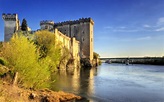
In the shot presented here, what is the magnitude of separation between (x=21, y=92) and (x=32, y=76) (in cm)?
235

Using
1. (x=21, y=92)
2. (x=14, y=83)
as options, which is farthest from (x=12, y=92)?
(x=14, y=83)

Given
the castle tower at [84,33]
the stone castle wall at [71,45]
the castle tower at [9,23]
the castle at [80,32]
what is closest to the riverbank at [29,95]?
the stone castle wall at [71,45]

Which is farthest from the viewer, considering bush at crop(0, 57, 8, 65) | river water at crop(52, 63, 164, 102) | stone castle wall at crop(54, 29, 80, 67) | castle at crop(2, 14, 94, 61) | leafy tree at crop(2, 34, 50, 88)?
castle at crop(2, 14, 94, 61)

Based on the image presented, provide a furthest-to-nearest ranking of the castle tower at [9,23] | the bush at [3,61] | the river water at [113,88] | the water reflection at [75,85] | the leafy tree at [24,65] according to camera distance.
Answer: the castle tower at [9,23] < the water reflection at [75,85] < the river water at [113,88] < the bush at [3,61] < the leafy tree at [24,65]

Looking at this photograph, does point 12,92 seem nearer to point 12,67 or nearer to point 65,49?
point 12,67

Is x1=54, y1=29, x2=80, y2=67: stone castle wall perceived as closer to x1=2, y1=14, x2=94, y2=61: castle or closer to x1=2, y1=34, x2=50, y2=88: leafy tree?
x1=2, y1=14, x2=94, y2=61: castle

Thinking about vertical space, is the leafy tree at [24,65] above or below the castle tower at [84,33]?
below

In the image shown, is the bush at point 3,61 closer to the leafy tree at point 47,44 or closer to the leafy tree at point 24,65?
the leafy tree at point 24,65

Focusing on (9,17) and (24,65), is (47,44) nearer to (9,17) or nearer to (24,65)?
(9,17)

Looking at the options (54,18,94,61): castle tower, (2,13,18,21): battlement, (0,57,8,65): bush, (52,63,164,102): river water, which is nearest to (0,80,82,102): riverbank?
(52,63,164,102): river water

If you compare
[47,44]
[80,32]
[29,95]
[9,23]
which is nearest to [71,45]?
[80,32]

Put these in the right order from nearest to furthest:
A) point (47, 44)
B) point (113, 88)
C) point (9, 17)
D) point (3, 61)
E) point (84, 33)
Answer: point (3, 61) < point (113, 88) < point (47, 44) < point (9, 17) < point (84, 33)

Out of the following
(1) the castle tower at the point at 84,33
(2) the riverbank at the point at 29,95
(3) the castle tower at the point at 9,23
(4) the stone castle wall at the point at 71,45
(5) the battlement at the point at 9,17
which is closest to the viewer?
(2) the riverbank at the point at 29,95

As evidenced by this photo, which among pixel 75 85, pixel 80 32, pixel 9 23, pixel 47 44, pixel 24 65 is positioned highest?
pixel 80 32
